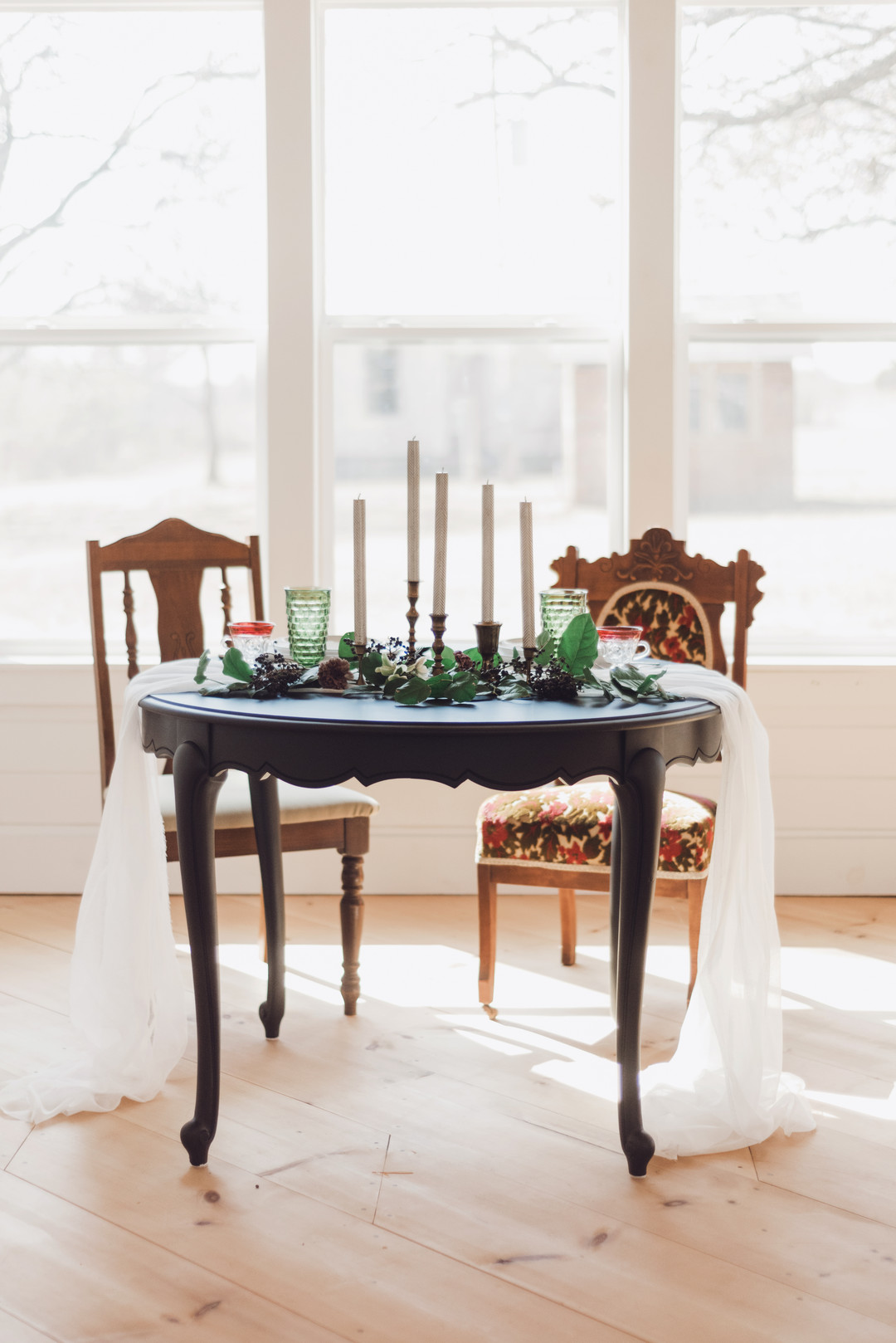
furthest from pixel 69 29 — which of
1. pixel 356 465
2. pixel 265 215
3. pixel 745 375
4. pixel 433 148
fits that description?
pixel 745 375

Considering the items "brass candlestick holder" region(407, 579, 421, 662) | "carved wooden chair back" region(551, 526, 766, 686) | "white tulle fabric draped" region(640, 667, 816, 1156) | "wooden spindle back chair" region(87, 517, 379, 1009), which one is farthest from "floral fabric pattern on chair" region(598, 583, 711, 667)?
"brass candlestick holder" region(407, 579, 421, 662)

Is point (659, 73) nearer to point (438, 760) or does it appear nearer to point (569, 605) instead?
point (569, 605)

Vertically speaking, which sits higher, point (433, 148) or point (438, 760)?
point (433, 148)

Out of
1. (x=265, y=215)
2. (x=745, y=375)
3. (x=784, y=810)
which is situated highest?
(x=265, y=215)

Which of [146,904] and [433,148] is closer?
[146,904]

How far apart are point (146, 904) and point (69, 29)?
8.80 feet

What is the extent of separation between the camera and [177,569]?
9.11 feet

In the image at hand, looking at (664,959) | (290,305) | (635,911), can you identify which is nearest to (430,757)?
(635,911)

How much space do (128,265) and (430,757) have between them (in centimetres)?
236

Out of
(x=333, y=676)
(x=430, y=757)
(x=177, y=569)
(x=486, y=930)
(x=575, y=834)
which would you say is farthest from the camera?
(x=177, y=569)

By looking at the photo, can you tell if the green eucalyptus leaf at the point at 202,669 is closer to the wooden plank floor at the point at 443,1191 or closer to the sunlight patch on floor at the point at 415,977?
the wooden plank floor at the point at 443,1191

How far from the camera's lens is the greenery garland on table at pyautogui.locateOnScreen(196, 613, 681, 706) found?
190 centimetres

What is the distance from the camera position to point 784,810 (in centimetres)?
351

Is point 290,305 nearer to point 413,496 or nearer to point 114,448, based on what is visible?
point 114,448
